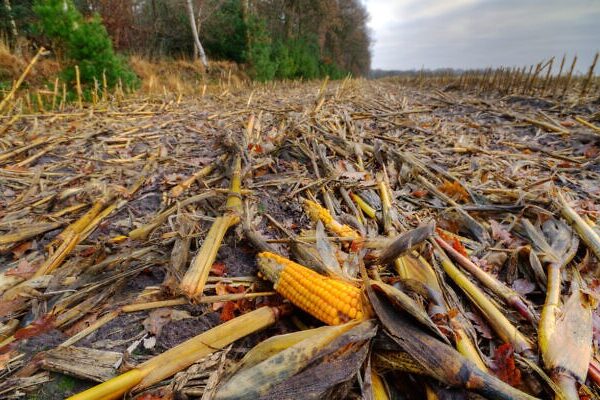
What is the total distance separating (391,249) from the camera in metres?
1.73

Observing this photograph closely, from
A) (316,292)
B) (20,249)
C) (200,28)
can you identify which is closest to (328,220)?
(316,292)

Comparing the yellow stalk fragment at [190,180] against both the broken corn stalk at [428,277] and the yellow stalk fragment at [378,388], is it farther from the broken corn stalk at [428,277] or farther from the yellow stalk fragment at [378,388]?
the yellow stalk fragment at [378,388]

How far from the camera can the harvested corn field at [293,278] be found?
1.25 meters

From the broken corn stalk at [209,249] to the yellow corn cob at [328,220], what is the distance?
0.63 meters

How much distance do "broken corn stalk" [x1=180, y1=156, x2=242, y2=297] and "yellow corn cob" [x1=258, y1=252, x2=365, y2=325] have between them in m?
0.37

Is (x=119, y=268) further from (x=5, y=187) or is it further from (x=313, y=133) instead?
(x=313, y=133)

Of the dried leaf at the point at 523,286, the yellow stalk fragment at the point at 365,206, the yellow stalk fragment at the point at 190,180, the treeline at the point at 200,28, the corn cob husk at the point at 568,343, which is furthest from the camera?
the treeline at the point at 200,28

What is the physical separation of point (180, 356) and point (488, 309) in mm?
1609

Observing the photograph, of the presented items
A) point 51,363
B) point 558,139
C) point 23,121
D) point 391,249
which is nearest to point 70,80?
point 23,121

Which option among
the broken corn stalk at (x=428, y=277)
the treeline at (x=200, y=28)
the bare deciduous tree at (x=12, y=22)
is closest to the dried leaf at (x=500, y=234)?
the broken corn stalk at (x=428, y=277)

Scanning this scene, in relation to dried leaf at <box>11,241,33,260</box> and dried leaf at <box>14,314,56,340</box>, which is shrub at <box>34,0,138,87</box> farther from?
dried leaf at <box>14,314,56,340</box>

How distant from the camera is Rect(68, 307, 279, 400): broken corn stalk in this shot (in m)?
1.16

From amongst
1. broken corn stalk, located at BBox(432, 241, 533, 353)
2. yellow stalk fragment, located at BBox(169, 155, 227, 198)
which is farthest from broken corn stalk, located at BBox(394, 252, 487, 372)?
yellow stalk fragment, located at BBox(169, 155, 227, 198)

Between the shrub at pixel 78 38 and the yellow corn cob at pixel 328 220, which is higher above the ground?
the shrub at pixel 78 38
